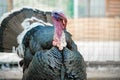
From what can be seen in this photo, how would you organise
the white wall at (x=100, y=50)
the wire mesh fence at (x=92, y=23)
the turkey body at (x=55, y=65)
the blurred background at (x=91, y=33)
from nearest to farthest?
1. the turkey body at (x=55, y=65)
2. the blurred background at (x=91, y=33)
3. the white wall at (x=100, y=50)
4. the wire mesh fence at (x=92, y=23)

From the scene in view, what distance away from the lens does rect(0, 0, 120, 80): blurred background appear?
646 centimetres

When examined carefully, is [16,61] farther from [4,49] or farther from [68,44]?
[68,44]

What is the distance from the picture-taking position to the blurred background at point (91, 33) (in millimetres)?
6457

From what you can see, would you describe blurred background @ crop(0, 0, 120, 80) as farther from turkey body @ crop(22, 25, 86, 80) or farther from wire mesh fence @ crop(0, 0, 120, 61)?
turkey body @ crop(22, 25, 86, 80)

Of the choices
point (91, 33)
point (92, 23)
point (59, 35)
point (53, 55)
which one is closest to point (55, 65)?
point (53, 55)

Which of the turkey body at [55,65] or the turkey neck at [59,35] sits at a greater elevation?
the turkey neck at [59,35]

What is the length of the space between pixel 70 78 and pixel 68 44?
1.45ft

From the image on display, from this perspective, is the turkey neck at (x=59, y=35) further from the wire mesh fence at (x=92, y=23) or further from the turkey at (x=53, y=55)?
the wire mesh fence at (x=92, y=23)

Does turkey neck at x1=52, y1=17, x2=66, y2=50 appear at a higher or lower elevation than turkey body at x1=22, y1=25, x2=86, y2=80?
higher

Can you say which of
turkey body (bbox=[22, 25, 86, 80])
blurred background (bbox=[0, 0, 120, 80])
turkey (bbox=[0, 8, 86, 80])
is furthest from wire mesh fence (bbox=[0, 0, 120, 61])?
turkey body (bbox=[22, 25, 86, 80])

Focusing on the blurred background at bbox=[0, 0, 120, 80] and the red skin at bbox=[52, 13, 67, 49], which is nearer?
the red skin at bbox=[52, 13, 67, 49]

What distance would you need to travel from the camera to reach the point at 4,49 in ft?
19.1

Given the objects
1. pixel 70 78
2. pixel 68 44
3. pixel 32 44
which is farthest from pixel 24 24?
pixel 70 78

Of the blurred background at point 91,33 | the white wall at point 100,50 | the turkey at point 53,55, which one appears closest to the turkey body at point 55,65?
the turkey at point 53,55
